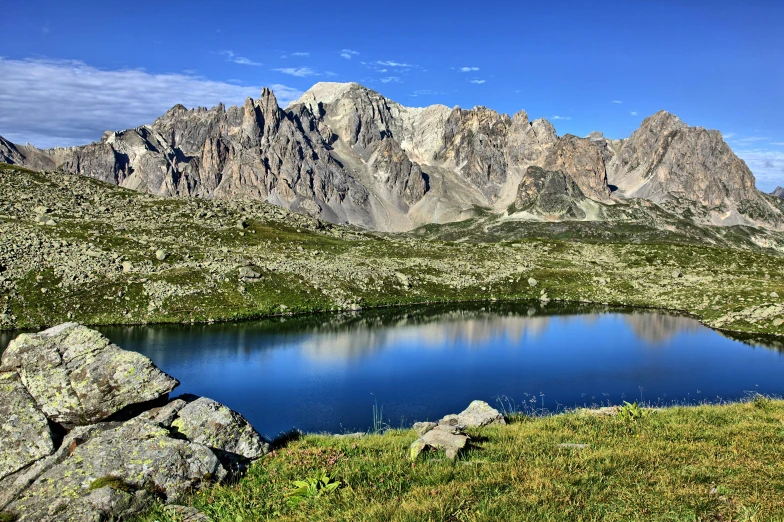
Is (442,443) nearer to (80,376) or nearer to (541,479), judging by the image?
(541,479)

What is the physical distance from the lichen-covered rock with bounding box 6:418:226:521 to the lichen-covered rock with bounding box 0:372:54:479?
4.64ft

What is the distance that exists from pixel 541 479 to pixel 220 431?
32.3 ft

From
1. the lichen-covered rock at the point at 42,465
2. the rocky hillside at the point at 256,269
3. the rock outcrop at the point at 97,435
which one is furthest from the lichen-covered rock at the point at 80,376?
the rocky hillside at the point at 256,269

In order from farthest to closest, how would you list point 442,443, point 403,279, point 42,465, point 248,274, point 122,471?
1. point 403,279
2. point 248,274
3. point 442,443
4. point 42,465
5. point 122,471

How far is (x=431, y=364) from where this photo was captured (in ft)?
180

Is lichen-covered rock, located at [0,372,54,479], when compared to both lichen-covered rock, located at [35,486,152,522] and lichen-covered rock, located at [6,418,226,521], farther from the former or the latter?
lichen-covered rock, located at [35,486,152,522]

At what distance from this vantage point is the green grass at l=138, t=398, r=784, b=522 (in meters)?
11.4

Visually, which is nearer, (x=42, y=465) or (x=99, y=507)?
(x=99, y=507)

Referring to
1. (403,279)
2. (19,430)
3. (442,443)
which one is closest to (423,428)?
(442,443)

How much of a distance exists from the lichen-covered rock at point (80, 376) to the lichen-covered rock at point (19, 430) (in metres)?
0.43

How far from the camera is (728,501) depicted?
38.1 ft

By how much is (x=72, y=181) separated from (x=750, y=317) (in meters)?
A: 140

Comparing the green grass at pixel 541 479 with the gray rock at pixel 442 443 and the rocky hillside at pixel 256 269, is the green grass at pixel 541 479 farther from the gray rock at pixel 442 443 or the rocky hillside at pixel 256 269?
the rocky hillside at pixel 256 269

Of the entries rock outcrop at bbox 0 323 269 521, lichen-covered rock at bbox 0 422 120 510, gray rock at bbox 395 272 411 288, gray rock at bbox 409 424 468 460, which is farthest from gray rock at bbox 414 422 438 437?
gray rock at bbox 395 272 411 288
